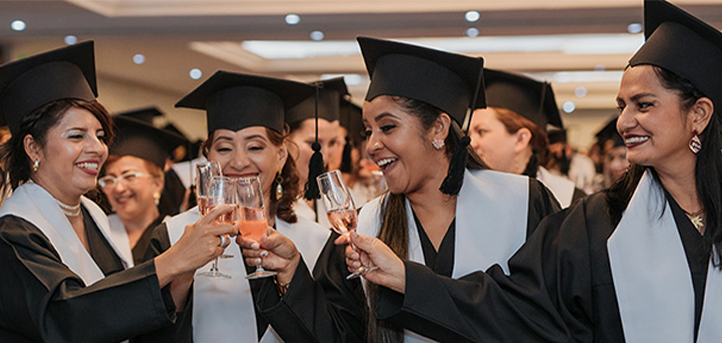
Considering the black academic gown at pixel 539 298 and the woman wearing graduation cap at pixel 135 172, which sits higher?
the woman wearing graduation cap at pixel 135 172

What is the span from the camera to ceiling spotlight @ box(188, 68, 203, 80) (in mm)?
13196

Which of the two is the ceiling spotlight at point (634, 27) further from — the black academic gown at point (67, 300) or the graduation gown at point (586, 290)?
the black academic gown at point (67, 300)

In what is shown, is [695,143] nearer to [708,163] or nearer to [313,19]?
[708,163]

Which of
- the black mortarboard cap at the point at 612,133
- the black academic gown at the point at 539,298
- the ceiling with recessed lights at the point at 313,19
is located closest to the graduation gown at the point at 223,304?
the black academic gown at the point at 539,298

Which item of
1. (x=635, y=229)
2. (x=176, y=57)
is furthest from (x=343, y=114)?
(x=176, y=57)

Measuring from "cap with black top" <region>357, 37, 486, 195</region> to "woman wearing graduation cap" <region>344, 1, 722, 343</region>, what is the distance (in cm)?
50

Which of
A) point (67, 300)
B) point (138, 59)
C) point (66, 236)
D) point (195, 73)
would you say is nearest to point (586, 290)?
point (67, 300)

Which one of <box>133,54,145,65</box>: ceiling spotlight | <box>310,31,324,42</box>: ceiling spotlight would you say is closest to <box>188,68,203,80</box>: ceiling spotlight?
<box>133,54,145,65</box>: ceiling spotlight

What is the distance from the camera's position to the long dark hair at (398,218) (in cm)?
317

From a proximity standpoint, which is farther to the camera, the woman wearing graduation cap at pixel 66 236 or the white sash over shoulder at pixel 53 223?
the white sash over shoulder at pixel 53 223

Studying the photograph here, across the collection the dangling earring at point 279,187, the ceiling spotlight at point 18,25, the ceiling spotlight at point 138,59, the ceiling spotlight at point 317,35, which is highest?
the ceiling spotlight at point 138,59

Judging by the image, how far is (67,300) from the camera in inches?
111

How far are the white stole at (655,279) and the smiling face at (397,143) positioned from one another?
844mm

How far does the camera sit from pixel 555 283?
296 cm
